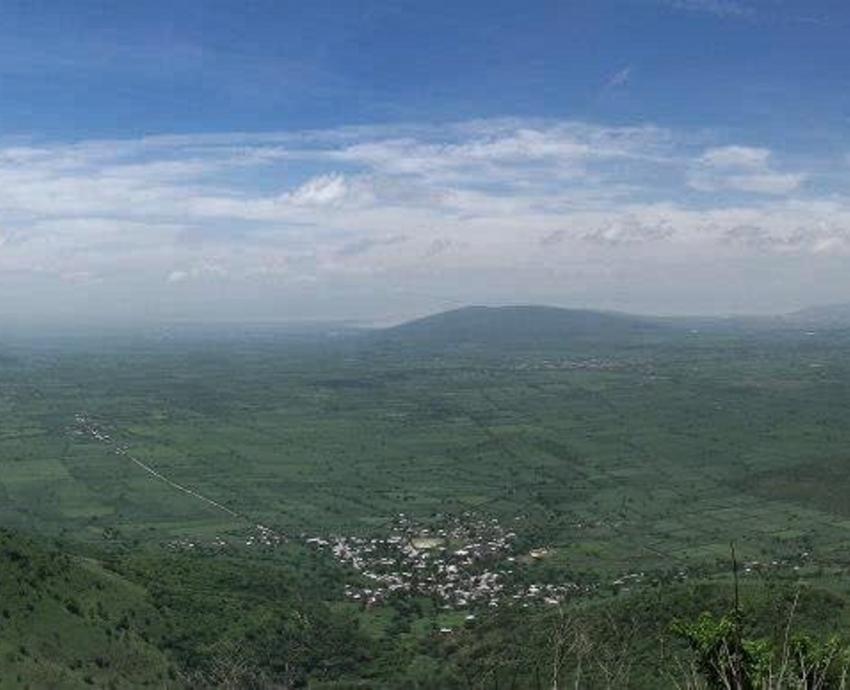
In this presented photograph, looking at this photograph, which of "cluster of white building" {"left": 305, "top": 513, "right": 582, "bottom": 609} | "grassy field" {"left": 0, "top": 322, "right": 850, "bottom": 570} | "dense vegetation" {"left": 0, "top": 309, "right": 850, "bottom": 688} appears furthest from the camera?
"grassy field" {"left": 0, "top": 322, "right": 850, "bottom": 570}

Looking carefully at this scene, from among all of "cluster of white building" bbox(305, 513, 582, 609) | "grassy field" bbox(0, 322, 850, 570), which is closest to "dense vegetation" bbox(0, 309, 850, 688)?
"cluster of white building" bbox(305, 513, 582, 609)

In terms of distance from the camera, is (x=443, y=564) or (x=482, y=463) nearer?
(x=443, y=564)

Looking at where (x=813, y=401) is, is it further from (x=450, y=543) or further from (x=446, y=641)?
(x=446, y=641)

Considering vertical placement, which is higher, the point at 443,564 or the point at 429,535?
the point at 443,564

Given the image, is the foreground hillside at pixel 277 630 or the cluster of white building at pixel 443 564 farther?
the cluster of white building at pixel 443 564

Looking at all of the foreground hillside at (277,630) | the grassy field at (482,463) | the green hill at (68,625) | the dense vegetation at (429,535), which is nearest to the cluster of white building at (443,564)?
the dense vegetation at (429,535)

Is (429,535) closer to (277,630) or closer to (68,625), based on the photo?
(277,630)

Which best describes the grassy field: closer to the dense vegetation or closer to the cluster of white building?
the dense vegetation

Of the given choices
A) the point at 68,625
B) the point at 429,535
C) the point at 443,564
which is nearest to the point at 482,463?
the point at 429,535

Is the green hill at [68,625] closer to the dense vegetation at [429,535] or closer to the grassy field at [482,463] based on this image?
the dense vegetation at [429,535]
